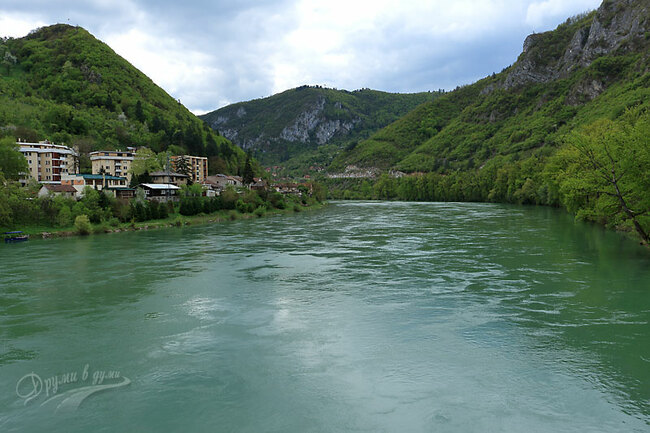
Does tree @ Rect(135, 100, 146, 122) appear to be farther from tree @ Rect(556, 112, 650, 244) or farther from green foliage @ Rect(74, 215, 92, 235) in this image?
tree @ Rect(556, 112, 650, 244)

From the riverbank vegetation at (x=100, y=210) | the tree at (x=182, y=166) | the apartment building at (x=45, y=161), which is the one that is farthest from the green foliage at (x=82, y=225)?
the tree at (x=182, y=166)

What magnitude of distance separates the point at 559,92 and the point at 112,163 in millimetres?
160596

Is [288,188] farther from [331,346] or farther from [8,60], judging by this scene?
[331,346]

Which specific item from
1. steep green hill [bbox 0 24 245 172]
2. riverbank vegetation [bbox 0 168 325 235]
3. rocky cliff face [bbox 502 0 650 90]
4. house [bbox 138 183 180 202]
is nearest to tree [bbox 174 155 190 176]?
steep green hill [bbox 0 24 245 172]

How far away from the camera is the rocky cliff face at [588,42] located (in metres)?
144

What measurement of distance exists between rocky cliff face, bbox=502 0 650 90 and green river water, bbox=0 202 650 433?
493 ft

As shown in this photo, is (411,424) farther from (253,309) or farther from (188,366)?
(253,309)

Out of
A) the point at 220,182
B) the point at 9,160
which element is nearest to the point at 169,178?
the point at 220,182

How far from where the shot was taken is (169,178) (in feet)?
240

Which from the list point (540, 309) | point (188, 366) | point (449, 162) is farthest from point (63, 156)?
point (449, 162)

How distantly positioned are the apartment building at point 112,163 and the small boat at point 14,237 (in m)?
33.7

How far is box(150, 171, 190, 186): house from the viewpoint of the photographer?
73844 mm

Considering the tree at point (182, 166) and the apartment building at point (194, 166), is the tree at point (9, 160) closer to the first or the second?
the tree at point (182, 166)

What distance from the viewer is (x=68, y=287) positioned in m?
21.5
